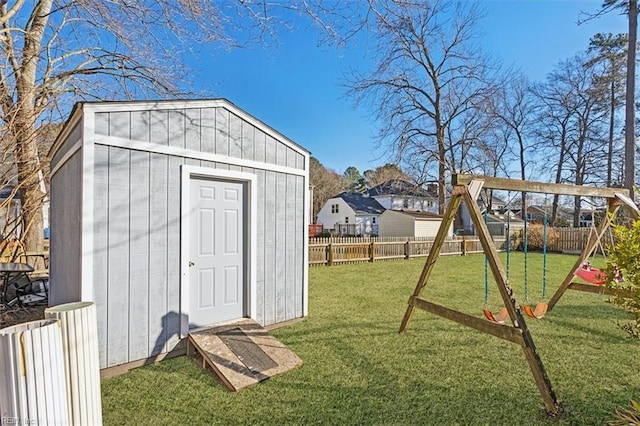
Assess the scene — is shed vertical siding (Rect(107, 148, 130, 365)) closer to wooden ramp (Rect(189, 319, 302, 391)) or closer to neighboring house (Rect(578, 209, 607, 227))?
wooden ramp (Rect(189, 319, 302, 391))

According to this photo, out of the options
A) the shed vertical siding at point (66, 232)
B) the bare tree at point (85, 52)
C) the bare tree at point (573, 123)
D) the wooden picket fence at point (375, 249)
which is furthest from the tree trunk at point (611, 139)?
the shed vertical siding at point (66, 232)

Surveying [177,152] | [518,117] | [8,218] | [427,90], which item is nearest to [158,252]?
[177,152]

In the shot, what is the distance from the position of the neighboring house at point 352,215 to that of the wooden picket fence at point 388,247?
1191cm

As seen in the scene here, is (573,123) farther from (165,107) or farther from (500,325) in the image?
(165,107)

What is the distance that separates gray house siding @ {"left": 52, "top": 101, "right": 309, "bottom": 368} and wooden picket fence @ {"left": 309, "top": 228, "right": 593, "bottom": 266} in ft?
22.6

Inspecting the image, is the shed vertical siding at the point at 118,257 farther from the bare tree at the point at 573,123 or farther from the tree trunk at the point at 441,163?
the bare tree at the point at 573,123

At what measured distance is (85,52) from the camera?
322 inches

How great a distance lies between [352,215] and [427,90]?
39.5 feet

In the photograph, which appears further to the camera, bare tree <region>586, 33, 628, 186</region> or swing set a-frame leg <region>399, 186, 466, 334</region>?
bare tree <region>586, 33, 628, 186</region>

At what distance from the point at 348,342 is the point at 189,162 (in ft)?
9.69

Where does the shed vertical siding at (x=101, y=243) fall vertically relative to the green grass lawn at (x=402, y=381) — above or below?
above

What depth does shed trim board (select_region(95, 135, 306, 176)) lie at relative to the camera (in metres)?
3.20

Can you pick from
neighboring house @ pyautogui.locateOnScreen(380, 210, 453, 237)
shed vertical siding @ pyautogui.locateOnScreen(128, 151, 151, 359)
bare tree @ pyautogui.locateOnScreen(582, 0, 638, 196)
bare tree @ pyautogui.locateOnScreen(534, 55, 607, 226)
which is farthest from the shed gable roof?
shed vertical siding @ pyautogui.locateOnScreen(128, 151, 151, 359)

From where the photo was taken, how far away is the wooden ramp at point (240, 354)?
3.12 m
